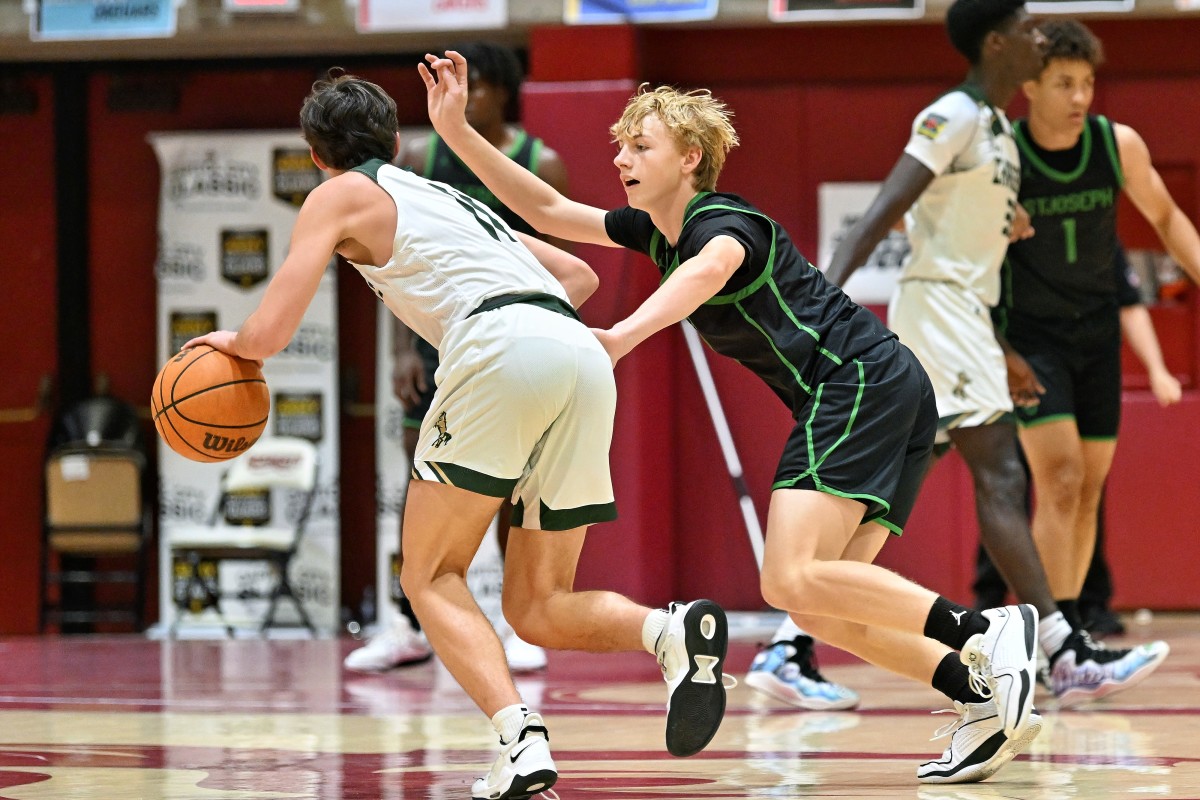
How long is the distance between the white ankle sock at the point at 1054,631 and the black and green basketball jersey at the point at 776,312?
57.8 inches

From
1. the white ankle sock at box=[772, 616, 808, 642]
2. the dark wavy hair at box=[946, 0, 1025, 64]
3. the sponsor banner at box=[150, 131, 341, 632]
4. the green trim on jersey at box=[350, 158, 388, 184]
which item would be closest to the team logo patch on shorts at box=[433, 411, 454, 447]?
the green trim on jersey at box=[350, 158, 388, 184]

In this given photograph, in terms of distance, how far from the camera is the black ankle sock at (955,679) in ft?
11.0

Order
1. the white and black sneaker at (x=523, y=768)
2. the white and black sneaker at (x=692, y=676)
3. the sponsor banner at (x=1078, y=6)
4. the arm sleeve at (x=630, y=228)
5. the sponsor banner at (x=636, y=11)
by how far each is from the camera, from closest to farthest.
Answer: the white and black sneaker at (x=523, y=768) < the white and black sneaker at (x=692, y=676) < the arm sleeve at (x=630, y=228) < the sponsor banner at (x=1078, y=6) < the sponsor banner at (x=636, y=11)

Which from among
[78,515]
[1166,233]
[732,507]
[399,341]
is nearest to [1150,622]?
[732,507]

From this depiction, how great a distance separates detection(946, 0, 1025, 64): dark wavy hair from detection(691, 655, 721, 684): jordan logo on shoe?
2.56m

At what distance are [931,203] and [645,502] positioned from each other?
2.69 metres

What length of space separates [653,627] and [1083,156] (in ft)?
8.58

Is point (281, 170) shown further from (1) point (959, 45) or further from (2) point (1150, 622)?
(2) point (1150, 622)

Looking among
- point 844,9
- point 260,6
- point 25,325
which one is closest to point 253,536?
point 25,325

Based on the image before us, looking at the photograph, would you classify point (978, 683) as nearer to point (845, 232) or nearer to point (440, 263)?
point (440, 263)

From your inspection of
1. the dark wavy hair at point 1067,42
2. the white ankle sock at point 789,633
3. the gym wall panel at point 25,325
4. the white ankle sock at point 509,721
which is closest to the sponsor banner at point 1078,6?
the dark wavy hair at point 1067,42

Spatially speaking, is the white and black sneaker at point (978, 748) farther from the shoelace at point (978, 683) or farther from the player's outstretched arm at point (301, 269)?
the player's outstretched arm at point (301, 269)

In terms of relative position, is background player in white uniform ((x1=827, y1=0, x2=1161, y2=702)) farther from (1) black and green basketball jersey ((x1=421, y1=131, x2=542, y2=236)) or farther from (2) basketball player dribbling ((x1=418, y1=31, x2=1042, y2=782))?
(1) black and green basketball jersey ((x1=421, y1=131, x2=542, y2=236))

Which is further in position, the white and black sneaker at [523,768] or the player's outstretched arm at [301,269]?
the player's outstretched arm at [301,269]
